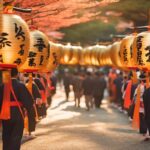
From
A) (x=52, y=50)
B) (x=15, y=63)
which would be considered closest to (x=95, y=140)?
(x=15, y=63)

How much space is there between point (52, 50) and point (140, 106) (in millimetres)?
5148

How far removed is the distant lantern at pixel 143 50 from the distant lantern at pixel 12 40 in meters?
3.70

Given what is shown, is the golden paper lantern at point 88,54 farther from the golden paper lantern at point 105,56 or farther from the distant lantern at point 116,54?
the distant lantern at point 116,54

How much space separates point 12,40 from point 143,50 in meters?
3.99

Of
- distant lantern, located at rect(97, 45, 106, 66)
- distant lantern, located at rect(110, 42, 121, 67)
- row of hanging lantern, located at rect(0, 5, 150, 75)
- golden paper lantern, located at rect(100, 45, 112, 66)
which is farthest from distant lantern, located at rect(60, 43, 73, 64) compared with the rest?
distant lantern, located at rect(110, 42, 121, 67)

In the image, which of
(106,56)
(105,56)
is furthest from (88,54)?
(106,56)

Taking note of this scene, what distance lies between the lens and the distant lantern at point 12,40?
10094 mm

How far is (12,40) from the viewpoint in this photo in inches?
401

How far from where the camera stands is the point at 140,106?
13906 mm

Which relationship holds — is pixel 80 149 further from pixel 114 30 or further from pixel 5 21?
pixel 114 30

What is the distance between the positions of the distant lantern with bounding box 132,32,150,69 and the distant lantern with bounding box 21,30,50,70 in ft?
8.10

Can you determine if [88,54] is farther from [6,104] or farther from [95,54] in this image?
[6,104]

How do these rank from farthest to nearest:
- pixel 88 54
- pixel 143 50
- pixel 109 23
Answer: pixel 109 23 → pixel 88 54 → pixel 143 50

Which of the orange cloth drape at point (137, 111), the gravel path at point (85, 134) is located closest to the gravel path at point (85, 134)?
the gravel path at point (85, 134)
